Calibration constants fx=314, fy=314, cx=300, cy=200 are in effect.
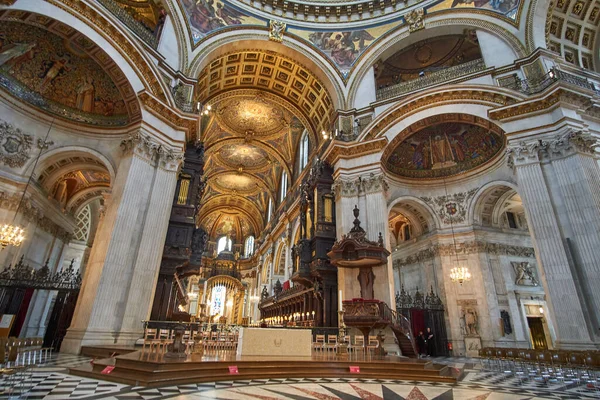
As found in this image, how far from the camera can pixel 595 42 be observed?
1318 centimetres

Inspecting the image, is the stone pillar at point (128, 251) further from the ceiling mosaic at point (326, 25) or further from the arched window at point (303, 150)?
the arched window at point (303, 150)

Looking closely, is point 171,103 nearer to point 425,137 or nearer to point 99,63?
point 99,63

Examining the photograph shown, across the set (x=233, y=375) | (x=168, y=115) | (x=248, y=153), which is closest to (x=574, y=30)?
(x=168, y=115)

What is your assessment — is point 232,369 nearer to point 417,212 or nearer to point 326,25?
point 417,212

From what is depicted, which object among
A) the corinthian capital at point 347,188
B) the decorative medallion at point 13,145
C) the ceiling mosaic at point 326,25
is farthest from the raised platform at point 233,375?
the ceiling mosaic at point 326,25

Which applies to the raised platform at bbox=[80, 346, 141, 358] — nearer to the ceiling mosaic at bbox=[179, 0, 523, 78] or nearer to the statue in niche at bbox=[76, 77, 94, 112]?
the statue in niche at bbox=[76, 77, 94, 112]

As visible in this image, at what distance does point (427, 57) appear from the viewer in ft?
53.5

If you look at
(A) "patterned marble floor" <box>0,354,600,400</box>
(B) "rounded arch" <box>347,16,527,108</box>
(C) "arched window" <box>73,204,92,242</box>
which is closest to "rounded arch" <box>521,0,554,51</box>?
(B) "rounded arch" <box>347,16,527,108</box>

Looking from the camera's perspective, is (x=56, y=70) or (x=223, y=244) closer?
(x=56, y=70)

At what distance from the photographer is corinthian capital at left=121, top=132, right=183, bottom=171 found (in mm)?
10656

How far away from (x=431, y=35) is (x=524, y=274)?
12081mm

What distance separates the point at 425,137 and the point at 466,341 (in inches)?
373

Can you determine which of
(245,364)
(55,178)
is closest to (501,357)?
(245,364)

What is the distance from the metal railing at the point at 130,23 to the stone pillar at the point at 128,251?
400 centimetres
